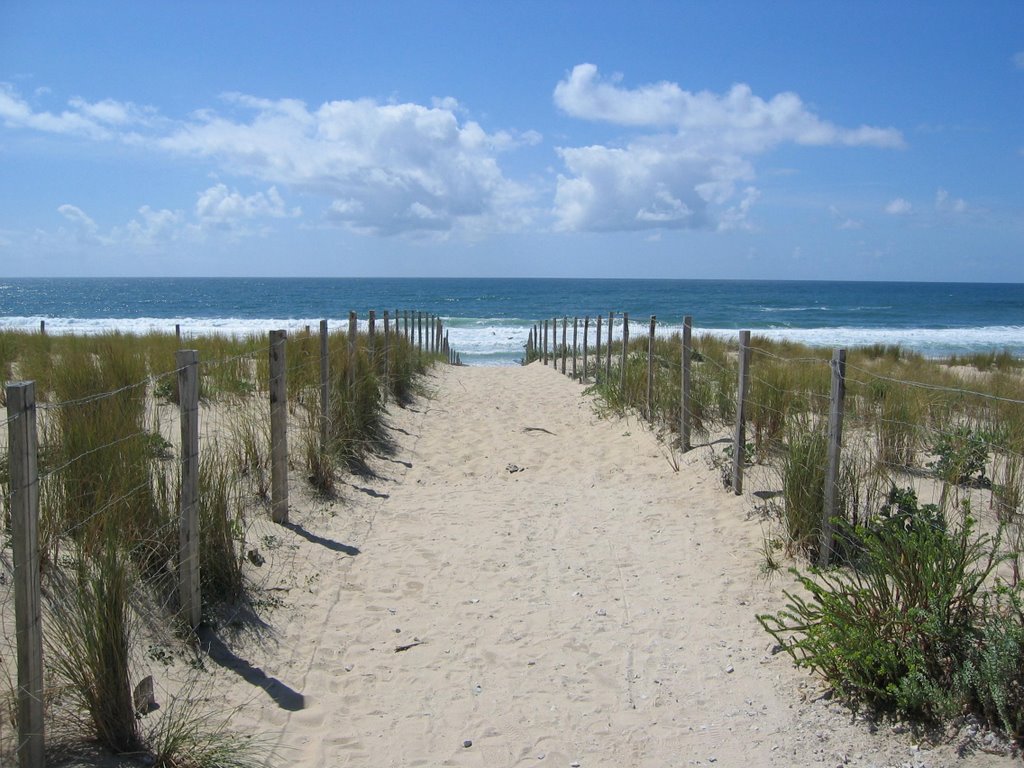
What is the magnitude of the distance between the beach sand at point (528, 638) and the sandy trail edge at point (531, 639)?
0.01 metres

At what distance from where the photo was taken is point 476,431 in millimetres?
10562

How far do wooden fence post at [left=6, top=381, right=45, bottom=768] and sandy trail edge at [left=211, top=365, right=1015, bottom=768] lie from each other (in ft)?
3.10

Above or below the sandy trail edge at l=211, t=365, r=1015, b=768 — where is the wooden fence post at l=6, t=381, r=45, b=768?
above

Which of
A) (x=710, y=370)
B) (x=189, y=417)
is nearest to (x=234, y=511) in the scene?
(x=189, y=417)

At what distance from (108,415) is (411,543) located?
2.44 m

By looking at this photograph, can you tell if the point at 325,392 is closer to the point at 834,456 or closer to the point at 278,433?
the point at 278,433

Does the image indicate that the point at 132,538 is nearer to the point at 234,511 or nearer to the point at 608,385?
the point at 234,511

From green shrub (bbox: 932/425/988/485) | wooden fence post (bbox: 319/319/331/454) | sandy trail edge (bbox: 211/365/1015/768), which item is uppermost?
wooden fence post (bbox: 319/319/331/454)

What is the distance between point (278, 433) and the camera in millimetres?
5902

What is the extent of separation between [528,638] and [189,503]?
2.04 m

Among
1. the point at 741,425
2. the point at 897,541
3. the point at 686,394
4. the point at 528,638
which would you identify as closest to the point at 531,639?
the point at 528,638

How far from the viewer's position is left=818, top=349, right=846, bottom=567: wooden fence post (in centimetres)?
494

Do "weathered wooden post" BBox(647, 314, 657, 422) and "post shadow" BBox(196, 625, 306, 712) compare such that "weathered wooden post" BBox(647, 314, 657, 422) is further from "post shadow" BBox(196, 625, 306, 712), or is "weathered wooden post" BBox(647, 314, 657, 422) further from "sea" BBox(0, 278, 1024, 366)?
"sea" BBox(0, 278, 1024, 366)

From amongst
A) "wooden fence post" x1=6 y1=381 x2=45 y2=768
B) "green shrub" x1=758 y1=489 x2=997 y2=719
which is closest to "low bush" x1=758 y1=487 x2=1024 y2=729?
"green shrub" x1=758 y1=489 x2=997 y2=719
